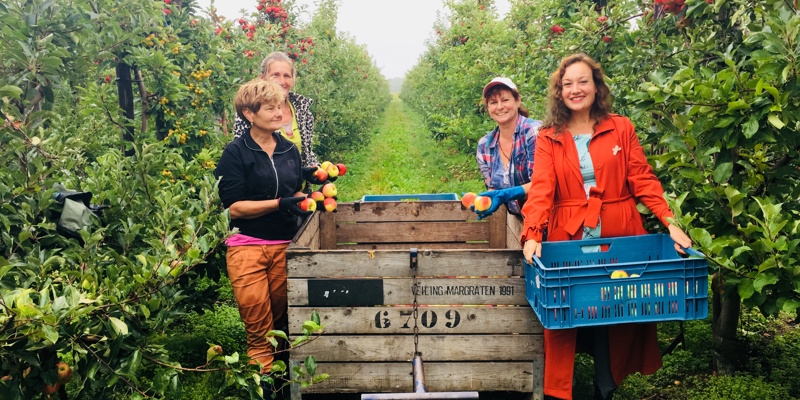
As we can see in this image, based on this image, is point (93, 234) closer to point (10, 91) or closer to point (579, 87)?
point (10, 91)

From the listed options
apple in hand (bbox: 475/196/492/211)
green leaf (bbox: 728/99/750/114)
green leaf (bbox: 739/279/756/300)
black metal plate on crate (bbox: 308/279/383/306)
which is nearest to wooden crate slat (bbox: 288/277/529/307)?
black metal plate on crate (bbox: 308/279/383/306)

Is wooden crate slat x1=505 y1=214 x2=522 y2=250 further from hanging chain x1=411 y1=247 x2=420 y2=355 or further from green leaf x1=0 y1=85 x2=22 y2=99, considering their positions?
green leaf x1=0 y1=85 x2=22 y2=99

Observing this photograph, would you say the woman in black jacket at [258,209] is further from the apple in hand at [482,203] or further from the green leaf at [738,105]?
the green leaf at [738,105]

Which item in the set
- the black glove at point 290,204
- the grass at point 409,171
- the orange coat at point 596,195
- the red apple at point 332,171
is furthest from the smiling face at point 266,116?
the grass at point 409,171

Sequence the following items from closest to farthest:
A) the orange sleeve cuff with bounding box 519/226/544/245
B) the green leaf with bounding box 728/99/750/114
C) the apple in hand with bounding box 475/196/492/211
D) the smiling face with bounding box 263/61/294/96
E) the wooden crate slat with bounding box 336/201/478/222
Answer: the green leaf with bounding box 728/99/750/114
the orange sleeve cuff with bounding box 519/226/544/245
the apple in hand with bounding box 475/196/492/211
the smiling face with bounding box 263/61/294/96
the wooden crate slat with bounding box 336/201/478/222

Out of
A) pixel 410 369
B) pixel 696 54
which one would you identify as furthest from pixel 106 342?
pixel 696 54

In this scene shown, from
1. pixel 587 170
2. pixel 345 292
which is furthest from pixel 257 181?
pixel 587 170

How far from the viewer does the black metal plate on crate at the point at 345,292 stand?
3.12 meters

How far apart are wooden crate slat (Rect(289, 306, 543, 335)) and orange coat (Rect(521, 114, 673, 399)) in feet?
0.56

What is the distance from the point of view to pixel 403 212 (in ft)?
15.2

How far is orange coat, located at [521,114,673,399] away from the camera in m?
3.06

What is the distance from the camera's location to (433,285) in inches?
122

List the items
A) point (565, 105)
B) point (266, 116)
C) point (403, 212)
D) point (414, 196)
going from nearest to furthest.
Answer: point (565, 105)
point (266, 116)
point (403, 212)
point (414, 196)

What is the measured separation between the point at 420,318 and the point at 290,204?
2.92 feet
